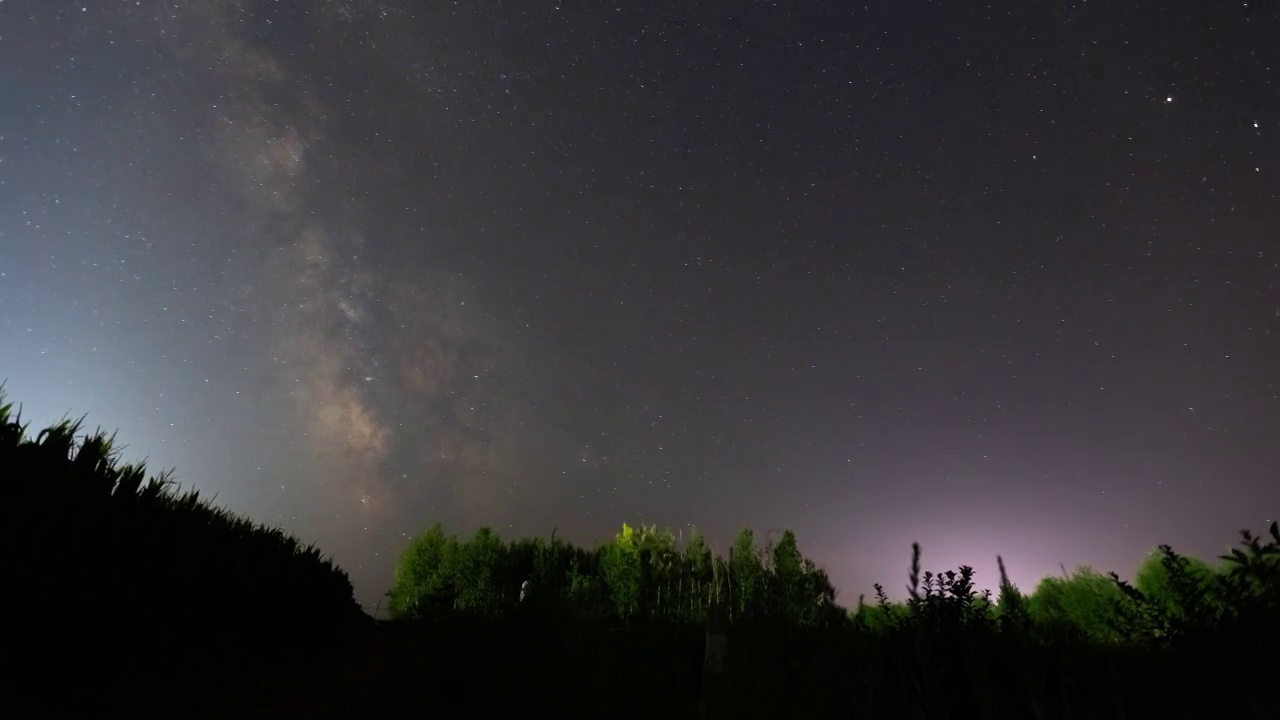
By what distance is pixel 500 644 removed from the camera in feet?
31.9

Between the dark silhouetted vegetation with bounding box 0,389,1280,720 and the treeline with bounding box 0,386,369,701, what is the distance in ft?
0.08

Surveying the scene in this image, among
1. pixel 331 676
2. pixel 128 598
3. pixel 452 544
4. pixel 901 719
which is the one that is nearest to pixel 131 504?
pixel 128 598

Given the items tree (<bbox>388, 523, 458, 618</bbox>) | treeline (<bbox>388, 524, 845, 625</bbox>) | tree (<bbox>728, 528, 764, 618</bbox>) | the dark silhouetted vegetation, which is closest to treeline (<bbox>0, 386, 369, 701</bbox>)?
the dark silhouetted vegetation

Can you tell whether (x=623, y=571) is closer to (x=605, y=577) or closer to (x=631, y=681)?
(x=605, y=577)

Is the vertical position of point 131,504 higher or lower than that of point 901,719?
higher

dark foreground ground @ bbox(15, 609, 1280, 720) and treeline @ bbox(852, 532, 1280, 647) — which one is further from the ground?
treeline @ bbox(852, 532, 1280, 647)

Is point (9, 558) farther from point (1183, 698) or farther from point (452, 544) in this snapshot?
point (452, 544)

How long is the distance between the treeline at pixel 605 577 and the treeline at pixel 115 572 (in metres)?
5.08

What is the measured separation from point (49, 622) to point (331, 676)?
4.21 meters

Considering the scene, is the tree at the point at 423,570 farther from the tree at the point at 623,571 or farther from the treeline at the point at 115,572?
the treeline at the point at 115,572

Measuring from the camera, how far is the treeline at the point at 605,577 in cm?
1808

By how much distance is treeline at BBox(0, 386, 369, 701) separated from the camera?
6.06 meters

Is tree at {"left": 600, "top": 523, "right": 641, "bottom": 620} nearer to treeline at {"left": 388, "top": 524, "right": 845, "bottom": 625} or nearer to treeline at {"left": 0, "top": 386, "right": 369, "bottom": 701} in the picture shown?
treeline at {"left": 388, "top": 524, "right": 845, "bottom": 625}

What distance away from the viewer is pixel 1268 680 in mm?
2174
